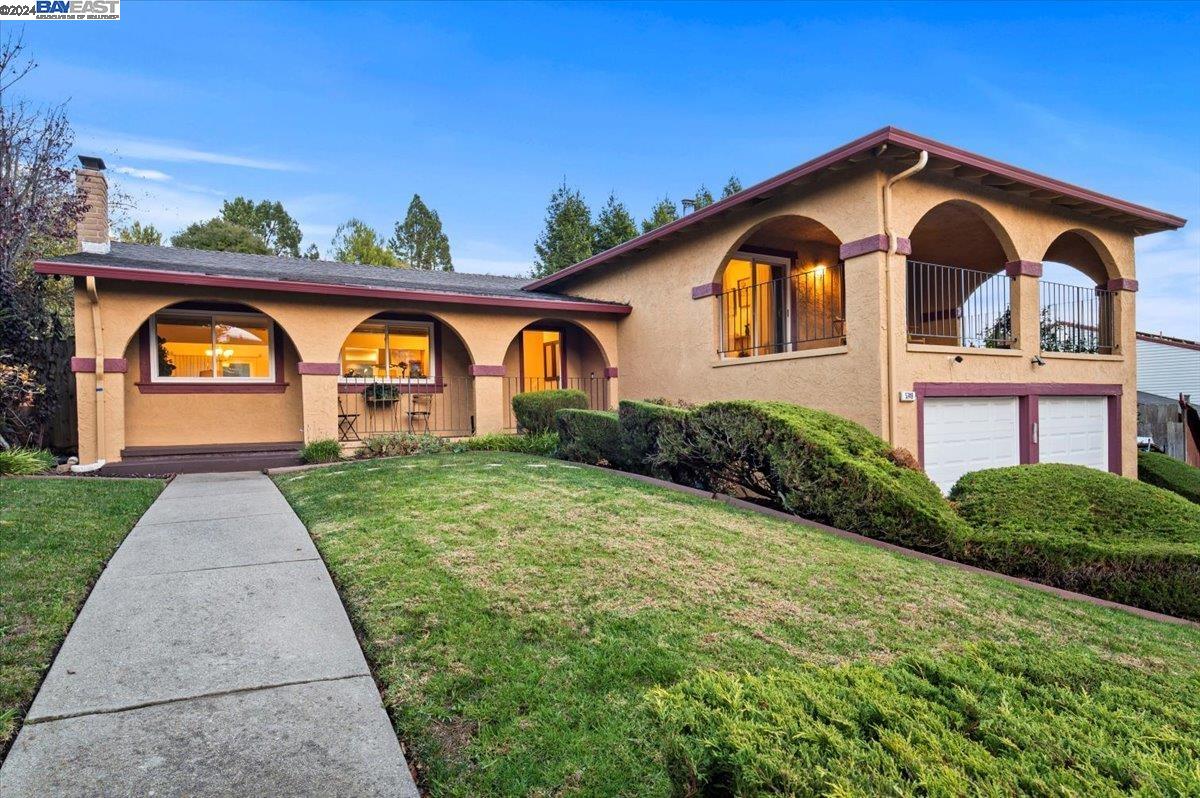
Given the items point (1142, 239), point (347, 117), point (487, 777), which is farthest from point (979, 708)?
point (347, 117)

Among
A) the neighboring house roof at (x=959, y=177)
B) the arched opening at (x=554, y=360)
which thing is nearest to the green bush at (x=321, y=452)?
the arched opening at (x=554, y=360)

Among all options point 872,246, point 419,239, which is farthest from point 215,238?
point 872,246

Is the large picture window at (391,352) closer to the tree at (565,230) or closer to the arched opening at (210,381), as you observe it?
the arched opening at (210,381)

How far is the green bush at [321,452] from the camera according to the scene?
32.2ft

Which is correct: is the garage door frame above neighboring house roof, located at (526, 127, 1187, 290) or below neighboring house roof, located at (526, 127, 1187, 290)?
below

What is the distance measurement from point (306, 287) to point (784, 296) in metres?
8.81

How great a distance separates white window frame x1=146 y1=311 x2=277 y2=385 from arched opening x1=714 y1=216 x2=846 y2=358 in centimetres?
865

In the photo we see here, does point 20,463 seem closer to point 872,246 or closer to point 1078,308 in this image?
point 872,246

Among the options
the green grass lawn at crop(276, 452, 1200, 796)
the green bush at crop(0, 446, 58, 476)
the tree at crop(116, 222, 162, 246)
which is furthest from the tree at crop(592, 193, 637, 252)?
the green grass lawn at crop(276, 452, 1200, 796)

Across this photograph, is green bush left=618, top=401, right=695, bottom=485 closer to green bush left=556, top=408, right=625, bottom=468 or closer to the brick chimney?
green bush left=556, top=408, right=625, bottom=468

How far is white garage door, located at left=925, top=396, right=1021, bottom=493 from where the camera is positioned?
8.48 meters

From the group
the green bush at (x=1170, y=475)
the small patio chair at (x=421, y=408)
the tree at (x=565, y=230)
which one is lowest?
the green bush at (x=1170, y=475)

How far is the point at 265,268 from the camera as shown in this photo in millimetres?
11812

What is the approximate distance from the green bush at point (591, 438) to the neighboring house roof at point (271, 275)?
3.39 meters
